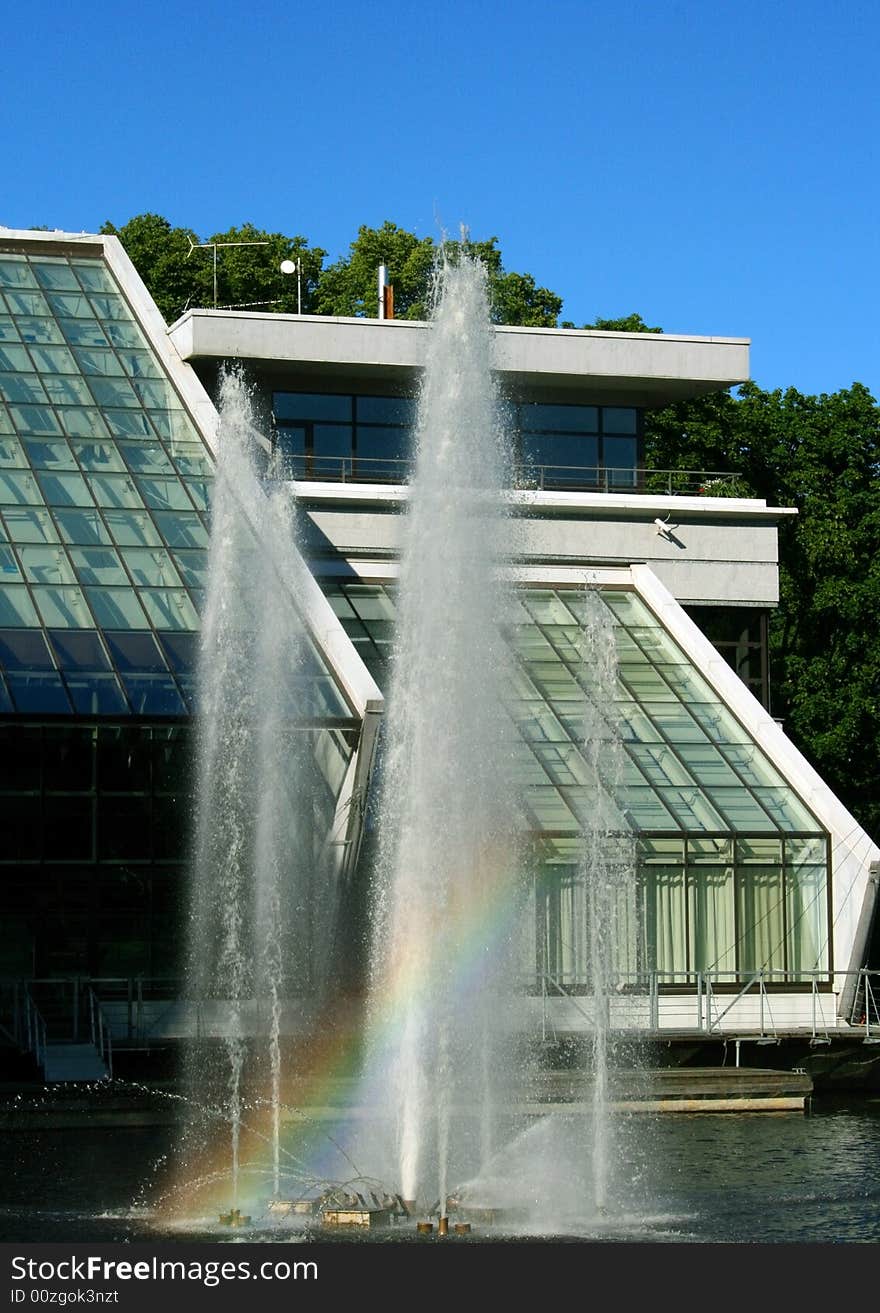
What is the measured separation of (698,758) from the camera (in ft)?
124

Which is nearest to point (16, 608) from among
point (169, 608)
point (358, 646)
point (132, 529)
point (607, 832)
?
point (169, 608)

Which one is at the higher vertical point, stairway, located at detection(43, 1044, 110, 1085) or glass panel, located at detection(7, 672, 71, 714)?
glass panel, located at detection(7, 672, 71, 714)

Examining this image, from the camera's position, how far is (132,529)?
36.5 meters

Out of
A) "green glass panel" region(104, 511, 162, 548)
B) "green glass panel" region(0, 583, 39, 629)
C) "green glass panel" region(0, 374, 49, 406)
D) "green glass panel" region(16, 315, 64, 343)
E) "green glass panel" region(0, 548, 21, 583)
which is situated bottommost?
"green glass panel" region(0, 583, 39, 629)

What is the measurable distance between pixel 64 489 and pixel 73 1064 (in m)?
11.2

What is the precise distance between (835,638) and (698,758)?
18.2 meters

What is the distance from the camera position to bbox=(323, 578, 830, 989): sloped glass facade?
115 ft

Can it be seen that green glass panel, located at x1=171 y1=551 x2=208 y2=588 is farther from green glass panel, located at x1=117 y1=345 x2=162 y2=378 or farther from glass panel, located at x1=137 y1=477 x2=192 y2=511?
green glass panel, located at x1=117 y1=345 x2=162 y2=378

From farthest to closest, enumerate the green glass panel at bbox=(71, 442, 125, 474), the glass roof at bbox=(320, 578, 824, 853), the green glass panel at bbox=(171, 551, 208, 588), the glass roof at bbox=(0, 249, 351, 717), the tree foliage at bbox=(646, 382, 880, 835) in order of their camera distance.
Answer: the tree foliage at bbox=(646, 382, 880, 835) < the green glass panel at bbox=(71, 442, 125, 474) < the glass roof at bbox=(320, 578, 824, 853) < the green glass panel at bbox=(171, 551, 208, 588) < the glass roof at bbox=(0, 249, 351, 717)

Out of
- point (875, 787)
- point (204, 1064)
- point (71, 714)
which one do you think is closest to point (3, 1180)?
point (204, 1064)

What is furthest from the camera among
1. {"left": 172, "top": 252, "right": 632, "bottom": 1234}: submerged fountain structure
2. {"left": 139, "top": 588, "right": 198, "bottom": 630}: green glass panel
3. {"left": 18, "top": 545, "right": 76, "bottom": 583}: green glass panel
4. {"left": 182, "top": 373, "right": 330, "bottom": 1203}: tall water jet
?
{"left": 18, "top": 545, "right": 76, "bottom": 583}: green glass panel

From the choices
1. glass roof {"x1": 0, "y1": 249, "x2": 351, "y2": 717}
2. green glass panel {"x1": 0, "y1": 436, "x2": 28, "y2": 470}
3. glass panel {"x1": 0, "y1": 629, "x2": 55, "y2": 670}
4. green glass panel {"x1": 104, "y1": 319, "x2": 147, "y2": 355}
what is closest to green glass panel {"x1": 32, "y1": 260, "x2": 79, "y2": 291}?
glass roof {"x1": 0, "y1": 249, "x2": 351, "y2": 717}

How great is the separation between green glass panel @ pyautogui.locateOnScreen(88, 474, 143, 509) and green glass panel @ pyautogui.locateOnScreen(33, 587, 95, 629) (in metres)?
3.05

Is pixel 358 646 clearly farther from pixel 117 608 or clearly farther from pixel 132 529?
pixel 117 608
